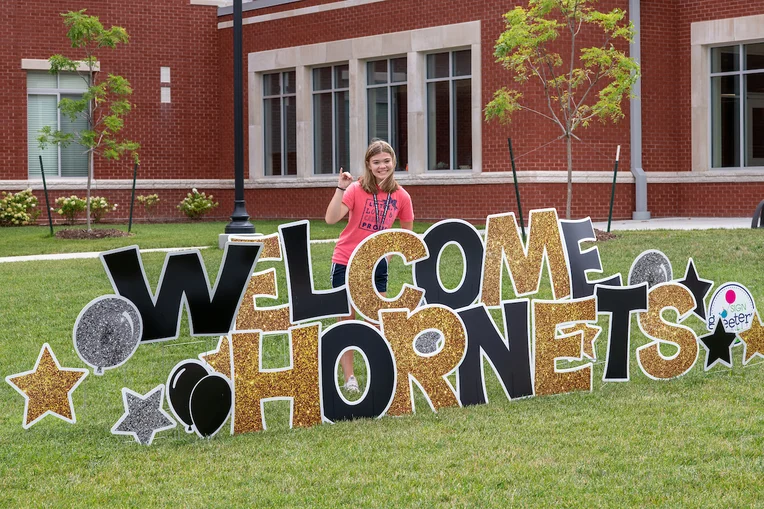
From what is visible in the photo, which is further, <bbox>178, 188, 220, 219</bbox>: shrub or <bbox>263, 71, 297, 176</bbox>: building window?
<bbox>178, 188, 220, 219</bbox>: shrub

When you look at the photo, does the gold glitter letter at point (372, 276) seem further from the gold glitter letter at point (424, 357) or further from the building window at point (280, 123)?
the building window at point (280, 123)

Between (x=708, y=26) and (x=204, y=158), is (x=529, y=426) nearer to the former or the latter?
(x=708, y=26)

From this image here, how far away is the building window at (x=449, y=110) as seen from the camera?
71.4 feet

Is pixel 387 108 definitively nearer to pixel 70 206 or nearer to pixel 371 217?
pixel 70 206

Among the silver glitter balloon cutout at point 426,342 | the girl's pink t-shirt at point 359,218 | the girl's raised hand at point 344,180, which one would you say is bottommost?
the silver glitter balloon cutout at point 426,342

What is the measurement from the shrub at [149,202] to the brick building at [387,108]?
0.95 ft

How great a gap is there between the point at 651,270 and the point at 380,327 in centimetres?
216

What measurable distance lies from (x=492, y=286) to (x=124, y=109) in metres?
13.4

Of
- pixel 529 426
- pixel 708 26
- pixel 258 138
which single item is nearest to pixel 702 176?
pixel 708 26

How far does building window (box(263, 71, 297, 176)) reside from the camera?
25047 millimetres

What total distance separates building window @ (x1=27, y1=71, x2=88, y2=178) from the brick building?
41 millimetres

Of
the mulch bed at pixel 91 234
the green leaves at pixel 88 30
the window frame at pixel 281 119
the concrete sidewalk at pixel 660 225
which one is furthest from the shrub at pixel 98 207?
the concrete sidewalk at pixel 660 225

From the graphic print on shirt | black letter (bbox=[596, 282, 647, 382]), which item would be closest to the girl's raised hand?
the graphic print on shirt

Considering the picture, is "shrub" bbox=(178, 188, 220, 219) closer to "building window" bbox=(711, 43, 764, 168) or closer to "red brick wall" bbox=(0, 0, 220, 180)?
"red brick wall" bbox=(0, 0, 220, 180)
